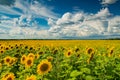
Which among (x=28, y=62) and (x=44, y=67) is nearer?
(x=44, y=67)

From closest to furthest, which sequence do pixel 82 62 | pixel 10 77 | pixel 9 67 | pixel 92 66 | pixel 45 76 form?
1. pixel 10 77
2. pixel 45 76
3. pixel 92 66
4. pixel 82 62
5. pixel 9 67

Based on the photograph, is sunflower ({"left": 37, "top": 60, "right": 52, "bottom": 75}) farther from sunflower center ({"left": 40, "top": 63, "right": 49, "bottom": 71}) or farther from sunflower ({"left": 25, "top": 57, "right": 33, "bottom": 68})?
sunflower ({"left": 25, "top": 57, "right": 33, "bottom": 68})

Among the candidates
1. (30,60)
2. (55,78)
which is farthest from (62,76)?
(30,60)

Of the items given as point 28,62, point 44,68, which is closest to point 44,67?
point 44,68

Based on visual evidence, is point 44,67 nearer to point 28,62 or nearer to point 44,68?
point 44,68

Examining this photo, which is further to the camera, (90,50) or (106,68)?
(90,50)

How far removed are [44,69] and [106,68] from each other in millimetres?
1369

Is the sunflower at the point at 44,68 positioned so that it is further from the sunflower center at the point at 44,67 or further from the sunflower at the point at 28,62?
the sunflower at the point at 28,62

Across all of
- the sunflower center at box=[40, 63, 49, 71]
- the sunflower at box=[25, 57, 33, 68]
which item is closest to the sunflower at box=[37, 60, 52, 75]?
the sunflower center at box=[40, 63, 49, 71]

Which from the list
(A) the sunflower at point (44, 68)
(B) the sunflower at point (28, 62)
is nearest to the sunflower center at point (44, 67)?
(A) the sunflower at point (44, 68)

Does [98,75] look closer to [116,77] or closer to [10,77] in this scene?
[116,77]

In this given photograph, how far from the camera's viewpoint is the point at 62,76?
591 centimetres

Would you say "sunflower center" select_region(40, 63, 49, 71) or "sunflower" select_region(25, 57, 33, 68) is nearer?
"sunflower center" select_region(40, 63, 49, 71)

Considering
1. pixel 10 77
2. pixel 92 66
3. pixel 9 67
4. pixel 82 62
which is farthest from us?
pixel 9 67
